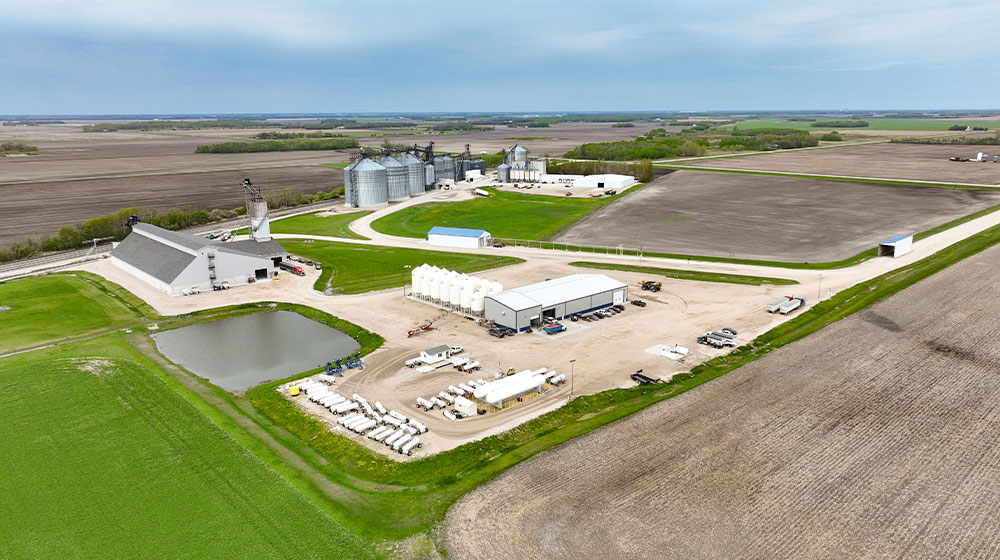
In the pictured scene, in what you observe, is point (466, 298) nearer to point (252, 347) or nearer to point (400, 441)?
point (252, 347)

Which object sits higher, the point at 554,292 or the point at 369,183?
the point at 369,183

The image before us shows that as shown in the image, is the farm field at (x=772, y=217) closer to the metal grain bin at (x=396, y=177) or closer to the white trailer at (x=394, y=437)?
the metal grain bin at (x=396, y=177)

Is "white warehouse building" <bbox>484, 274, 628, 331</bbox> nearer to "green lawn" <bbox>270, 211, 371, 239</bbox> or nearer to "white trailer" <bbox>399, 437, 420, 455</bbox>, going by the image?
"white trailer" <bbox>399, 437, 420, 455</bbox>

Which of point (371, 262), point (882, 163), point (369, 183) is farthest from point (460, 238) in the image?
point (882, 163)

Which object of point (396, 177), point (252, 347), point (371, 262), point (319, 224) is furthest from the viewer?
point (396, 177)

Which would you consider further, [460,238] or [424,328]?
[460,238]

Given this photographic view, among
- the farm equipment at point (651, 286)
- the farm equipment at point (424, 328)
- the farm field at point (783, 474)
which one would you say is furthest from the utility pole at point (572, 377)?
the farm equipment at point (651, 286)

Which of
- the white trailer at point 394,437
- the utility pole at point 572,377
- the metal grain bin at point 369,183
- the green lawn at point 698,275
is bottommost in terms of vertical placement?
the white trailer at point 394,437
